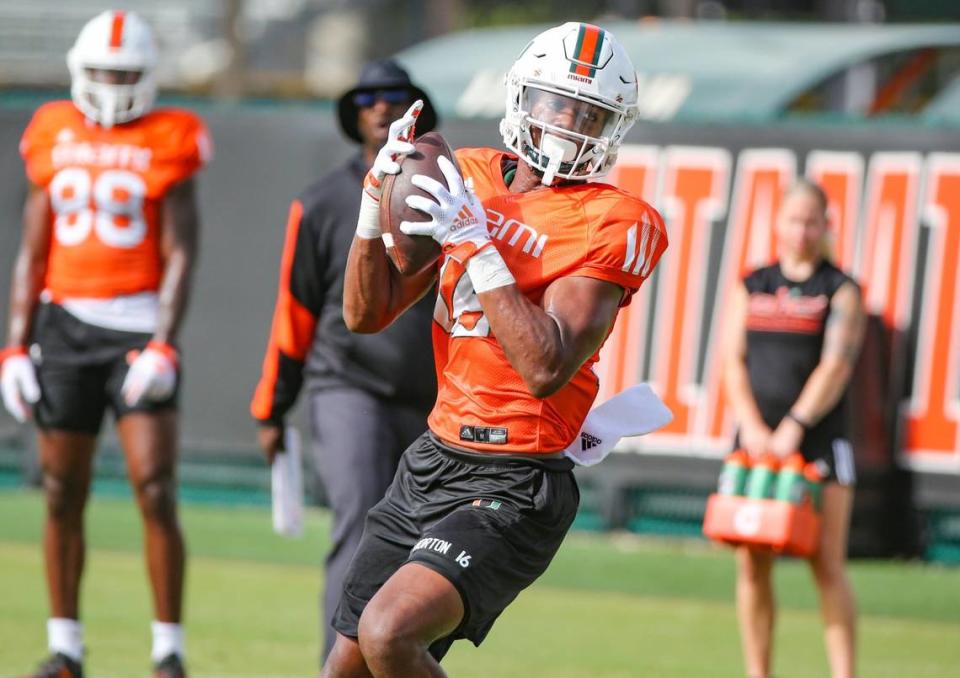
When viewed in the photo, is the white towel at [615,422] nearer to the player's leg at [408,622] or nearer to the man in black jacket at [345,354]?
→ the player's leg at [408,622]

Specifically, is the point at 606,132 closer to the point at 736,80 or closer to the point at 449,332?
the point at 449,332

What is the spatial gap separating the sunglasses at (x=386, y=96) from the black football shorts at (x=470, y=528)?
79.3 inches

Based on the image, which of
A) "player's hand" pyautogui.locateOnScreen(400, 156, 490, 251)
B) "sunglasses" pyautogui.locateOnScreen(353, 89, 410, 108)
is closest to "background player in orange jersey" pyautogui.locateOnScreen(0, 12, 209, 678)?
"sunglasses" pyautogui.locateOnScreen(353, 89, 410, 108)

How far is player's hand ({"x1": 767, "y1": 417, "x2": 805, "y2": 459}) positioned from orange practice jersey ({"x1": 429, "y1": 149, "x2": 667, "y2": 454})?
2.70m

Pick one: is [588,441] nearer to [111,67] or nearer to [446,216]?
[446,216]

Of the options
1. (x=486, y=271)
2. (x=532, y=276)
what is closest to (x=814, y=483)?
(x=532, y=276)

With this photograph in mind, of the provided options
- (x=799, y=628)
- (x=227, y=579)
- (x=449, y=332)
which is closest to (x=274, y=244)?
(x=227, y=579)

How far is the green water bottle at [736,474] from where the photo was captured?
711 cm

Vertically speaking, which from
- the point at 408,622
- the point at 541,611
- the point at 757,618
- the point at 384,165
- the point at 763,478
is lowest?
the point at 541,611

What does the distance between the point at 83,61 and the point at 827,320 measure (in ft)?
10.6

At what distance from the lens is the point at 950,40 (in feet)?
46.4

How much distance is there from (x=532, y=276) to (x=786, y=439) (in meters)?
2.94

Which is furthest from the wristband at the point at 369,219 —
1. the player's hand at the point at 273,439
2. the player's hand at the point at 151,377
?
the player's hand at the point at 151,377

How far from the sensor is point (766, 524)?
22.5ft
